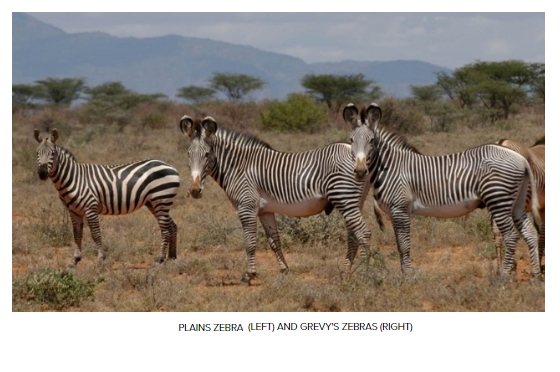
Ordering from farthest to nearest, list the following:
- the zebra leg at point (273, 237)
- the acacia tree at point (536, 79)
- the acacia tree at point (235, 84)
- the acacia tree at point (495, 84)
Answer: the acacia tree at point (235, 84), the acacia tree at point (536, 79), the acacia tree at point (495, 84), the zebra leg at point (273, 237)

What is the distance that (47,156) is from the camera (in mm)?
9766

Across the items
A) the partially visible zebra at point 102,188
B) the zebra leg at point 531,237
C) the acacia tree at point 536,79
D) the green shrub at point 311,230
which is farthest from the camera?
the acacia tree at point 536,79

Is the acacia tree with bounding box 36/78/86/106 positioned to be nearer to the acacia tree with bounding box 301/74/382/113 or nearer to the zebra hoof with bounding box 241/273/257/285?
the acacia tree with bounding box 301/74/382/113

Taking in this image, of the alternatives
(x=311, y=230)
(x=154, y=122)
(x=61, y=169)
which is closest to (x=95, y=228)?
(x=61, y=169)

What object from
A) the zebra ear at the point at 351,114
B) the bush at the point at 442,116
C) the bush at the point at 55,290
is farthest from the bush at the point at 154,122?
the zebra ear at the point at 351,114

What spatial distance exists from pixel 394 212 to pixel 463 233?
10.3ft

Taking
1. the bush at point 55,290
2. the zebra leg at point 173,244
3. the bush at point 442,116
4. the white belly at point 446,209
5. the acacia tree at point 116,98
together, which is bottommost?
the bush at point 55,290

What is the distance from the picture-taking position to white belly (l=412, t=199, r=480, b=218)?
8.24 meters

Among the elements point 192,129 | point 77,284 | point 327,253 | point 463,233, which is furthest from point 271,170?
point 463,233

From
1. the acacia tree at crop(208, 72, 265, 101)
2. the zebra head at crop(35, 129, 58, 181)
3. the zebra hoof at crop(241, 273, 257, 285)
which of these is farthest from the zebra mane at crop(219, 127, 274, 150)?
the acacia tree at crop(208, 72, 265, 101)

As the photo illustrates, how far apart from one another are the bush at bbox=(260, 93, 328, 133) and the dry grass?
12.7 meters

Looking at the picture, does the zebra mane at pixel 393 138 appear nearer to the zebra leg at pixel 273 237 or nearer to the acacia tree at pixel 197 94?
the zebra leg at pixel 273 237

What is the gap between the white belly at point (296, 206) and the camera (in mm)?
8914

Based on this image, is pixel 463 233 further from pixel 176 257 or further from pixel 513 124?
pixel 513 124
